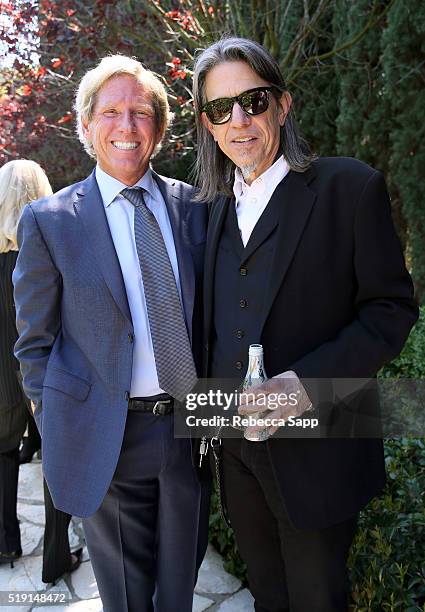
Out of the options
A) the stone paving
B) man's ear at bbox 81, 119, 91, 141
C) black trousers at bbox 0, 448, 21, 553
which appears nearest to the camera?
man's ear at bbox 81, 119, 91, 141

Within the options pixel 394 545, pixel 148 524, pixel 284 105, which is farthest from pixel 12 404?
pixel 284 105

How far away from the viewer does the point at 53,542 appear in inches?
A: 123

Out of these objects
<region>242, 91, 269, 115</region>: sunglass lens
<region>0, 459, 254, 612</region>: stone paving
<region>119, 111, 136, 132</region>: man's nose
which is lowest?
<region>0, 459, 254, 612</region>: stone paving

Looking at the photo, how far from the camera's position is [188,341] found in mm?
2193

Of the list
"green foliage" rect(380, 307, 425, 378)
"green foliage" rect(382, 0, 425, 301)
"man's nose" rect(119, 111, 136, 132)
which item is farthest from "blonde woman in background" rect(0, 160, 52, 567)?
"green foliage" rect(382, 0, 425, 301)

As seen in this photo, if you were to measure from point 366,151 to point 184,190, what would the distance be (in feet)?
14.8

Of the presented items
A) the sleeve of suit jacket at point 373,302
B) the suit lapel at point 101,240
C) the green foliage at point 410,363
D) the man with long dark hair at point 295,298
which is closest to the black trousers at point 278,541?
the man with long dark hair at point 295,298

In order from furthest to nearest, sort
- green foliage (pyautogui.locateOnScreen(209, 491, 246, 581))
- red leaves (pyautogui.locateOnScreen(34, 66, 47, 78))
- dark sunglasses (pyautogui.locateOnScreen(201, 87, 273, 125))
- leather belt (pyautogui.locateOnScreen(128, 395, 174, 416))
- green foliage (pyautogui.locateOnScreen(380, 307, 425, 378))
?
red leaves (pyautogui.locateOnScreen(34, 66, 47, 78)) → green foliage (pyautogui.locateOnScreen(380, 307, 425, 378)) → green foliage (pyautogui.locateOnScreen(209, 491, 246, 581)) → leather belt (pyautogui.locateOnScreen(128, 395, 174, 416)) → dark sunglasses (pyautogui.locateOnScreen(201, 87, 273, 125))

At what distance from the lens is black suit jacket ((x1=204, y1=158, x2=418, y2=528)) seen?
70.7 inches

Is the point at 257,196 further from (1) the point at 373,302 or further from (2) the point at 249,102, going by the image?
(1) the point at 373,302

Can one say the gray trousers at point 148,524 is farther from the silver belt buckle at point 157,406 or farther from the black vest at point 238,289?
the black vest at point 238,289

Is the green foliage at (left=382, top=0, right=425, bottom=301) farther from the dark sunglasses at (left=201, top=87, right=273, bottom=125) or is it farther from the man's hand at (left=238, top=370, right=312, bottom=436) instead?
the man's hand at (left=238, top=370, right=312, bottom=436)

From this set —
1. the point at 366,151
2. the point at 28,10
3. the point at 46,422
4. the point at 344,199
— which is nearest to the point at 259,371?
the point at 344,199

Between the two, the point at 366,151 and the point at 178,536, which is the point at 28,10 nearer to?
the point at 366,151
